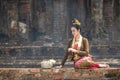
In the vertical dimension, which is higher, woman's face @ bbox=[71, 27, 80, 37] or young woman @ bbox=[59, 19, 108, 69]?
woman's face @ bbox=[71, 27, 80, 37]

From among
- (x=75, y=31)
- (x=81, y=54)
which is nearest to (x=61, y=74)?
(x=81, y=54)

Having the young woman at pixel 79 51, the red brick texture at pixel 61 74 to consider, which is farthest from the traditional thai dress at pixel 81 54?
the red brick texture at pixel 61 74

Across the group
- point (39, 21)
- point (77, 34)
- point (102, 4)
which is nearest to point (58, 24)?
point (39, 21)

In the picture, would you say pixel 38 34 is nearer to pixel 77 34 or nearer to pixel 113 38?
pixel 113 38

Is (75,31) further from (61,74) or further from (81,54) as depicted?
(61,74)

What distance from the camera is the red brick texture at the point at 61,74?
695 cm

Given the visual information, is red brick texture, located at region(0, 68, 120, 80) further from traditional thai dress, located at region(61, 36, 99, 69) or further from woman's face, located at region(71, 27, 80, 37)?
woman's face, located at region(71, 27, 80, 37)

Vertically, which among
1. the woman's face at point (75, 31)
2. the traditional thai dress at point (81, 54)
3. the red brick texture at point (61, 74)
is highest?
the woman's face at point (75, 31)

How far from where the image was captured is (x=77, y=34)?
267 inches

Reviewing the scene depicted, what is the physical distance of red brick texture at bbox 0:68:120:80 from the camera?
22.8ft

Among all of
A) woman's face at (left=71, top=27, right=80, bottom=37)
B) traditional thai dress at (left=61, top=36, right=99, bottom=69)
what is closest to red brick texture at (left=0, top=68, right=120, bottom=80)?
traditional thai dress at (left=61, top=36, right=99, bottom=69)

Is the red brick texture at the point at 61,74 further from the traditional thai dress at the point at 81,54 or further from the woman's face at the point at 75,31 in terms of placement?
the woman's face at the point at 75,31

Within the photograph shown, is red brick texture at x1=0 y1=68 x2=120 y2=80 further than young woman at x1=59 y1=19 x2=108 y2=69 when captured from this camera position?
Yes

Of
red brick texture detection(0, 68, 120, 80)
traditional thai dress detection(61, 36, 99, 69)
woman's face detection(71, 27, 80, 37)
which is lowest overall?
red brick texture detection(0, 68, 120, 80)
